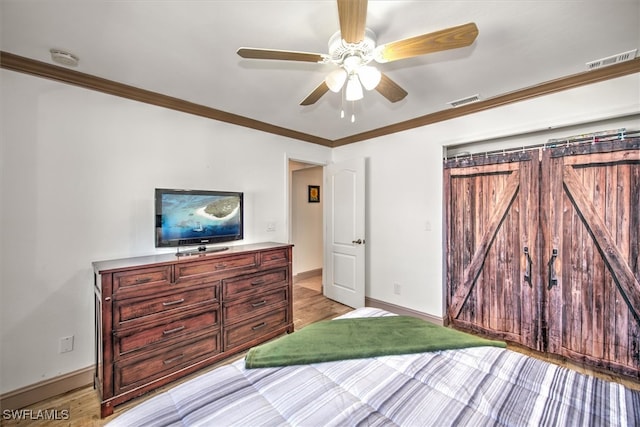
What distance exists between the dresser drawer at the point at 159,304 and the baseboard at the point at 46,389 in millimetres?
743

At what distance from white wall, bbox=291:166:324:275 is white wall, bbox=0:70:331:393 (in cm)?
267

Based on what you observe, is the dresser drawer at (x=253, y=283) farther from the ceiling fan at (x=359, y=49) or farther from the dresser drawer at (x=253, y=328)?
the ceiling fan at (x=359, y=49)

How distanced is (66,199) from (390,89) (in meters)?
2.58

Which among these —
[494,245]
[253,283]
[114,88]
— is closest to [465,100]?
[494,245]

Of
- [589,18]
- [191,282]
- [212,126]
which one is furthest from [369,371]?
[212,126]

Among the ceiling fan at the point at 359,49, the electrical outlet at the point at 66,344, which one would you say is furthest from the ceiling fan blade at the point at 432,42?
the electrical outlet at the point at 66,344

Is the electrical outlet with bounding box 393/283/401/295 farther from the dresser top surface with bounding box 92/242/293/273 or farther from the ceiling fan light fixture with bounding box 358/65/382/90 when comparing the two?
the ceiling fan light fixture with bounding box 358/65/382/90

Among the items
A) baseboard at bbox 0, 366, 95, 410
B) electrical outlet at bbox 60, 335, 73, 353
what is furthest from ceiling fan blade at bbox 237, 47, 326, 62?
baseboard at bbox 0, 366, 95, 410

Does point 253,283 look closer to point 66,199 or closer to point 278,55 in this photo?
point 66,199

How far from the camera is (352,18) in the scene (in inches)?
44.8

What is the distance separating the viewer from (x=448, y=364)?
1.33 metres

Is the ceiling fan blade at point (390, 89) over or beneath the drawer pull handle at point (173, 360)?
over

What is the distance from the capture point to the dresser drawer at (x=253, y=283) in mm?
2408

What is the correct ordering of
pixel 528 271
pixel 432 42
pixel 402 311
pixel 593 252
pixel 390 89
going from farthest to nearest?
pixel 402 311 → pixel 528 271 → pixel 593 252 → pixel 390 89 → pixel 432 42
